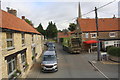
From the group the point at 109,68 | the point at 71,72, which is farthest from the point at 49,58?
the point at 109,68

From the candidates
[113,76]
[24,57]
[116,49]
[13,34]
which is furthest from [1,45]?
[116,49]

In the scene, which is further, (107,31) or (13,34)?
(107,31)

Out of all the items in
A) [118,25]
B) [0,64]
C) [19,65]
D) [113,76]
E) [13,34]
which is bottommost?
[113,76]

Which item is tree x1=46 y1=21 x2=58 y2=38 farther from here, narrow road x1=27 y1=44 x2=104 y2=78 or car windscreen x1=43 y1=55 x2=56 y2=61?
car windscreen x1=43 y1=55 x2=56 y2=61

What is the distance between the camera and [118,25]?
28.4 m

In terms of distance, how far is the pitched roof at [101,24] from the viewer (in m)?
27.4

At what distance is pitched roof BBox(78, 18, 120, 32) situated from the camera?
27.4 meters

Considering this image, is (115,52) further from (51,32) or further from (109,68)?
(51,32)

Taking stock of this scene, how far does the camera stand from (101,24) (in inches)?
1145

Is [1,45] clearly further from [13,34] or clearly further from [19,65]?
[19,65]

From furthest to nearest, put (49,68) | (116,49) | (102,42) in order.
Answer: (102,42)
(116,49)
(49,68)

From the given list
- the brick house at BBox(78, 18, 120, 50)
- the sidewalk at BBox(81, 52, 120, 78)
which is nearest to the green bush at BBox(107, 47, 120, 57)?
the sidewalk at BBox(81, 52, 120, 78)

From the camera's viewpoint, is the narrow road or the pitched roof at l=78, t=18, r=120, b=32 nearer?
the narrow road

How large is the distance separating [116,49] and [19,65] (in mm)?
12733
